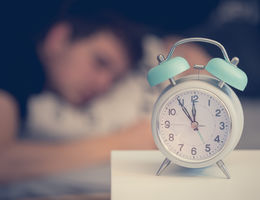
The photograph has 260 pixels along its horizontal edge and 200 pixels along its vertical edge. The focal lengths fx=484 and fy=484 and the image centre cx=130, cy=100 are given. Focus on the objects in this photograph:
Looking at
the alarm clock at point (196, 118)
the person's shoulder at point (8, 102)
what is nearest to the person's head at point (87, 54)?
the person's shoulder at point (8, 102)

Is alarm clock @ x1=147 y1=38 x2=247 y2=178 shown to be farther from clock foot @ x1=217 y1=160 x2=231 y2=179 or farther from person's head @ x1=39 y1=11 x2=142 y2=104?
person's head @ x1=39 y1=11 x2=142 y2=104

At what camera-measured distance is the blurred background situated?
2.05m

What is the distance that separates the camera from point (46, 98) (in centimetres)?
209

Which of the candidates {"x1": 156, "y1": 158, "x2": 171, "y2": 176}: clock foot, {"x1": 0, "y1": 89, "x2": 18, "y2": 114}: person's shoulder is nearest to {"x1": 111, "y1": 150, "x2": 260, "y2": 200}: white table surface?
{"x1": 156, "y1": 158, "x2": 171, "y2": 176}: clock foot

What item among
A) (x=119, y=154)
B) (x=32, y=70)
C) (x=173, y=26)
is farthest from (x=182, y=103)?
(x=32, y=70)

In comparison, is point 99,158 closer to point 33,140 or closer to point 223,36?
point 33,140

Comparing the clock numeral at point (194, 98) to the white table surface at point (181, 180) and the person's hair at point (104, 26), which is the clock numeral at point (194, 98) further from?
the person's hair at point (104, 26)

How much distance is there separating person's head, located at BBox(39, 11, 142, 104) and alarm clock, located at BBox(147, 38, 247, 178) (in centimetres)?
82

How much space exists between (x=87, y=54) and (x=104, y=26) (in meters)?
0.14

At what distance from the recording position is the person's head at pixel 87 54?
6.81 feet

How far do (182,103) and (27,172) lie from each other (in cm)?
109

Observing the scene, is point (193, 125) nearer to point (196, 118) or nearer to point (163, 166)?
point (196, 118)

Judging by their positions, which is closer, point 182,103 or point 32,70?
point 182,103

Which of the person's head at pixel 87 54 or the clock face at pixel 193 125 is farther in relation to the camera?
the person's head at pixel 87 54
